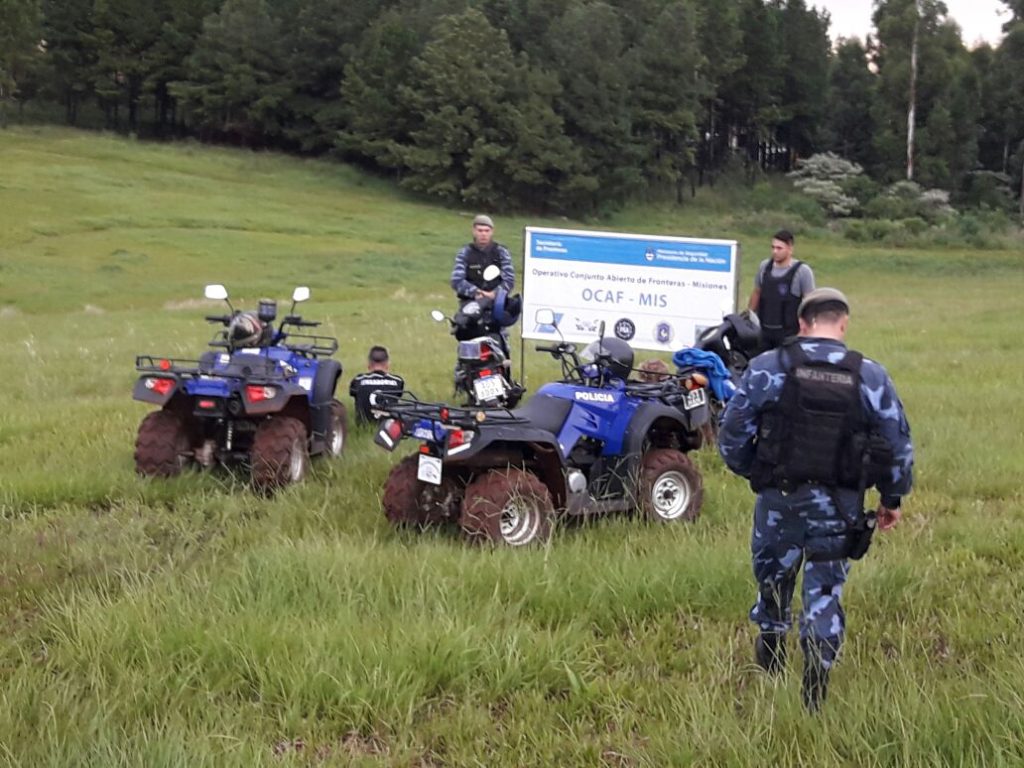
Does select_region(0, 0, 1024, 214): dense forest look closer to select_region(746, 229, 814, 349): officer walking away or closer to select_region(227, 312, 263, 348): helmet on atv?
select_region(746, 229, 814, 349): officer walking away

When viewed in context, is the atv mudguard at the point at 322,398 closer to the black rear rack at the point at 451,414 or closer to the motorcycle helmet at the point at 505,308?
the motorcycle helmet at the point at 505,308

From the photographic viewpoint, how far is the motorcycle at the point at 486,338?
29.1ft

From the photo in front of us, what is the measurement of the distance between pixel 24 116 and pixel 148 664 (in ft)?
271

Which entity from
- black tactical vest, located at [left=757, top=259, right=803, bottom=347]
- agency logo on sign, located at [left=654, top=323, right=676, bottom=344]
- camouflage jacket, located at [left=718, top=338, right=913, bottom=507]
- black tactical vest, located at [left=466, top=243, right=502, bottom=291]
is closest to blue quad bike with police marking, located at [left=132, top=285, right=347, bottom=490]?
black tactical vest, located at [left=466, top=243, right=502, bottom=291]

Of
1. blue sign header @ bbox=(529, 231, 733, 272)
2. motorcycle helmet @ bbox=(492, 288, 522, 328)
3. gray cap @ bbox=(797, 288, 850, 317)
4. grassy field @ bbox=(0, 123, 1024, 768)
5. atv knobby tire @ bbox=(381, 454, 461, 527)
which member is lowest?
grassy field @ bbox=(0, 123, 1024, 768)

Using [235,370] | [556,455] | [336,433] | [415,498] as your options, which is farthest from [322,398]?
[556,455]

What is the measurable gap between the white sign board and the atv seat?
3.61 m

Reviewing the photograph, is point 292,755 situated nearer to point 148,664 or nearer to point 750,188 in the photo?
point 148,664

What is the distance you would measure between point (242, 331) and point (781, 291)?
4581 millimetres

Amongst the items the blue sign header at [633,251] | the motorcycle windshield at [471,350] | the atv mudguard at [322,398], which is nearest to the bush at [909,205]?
the blue sign header at [633,251]

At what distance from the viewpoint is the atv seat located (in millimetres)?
6723

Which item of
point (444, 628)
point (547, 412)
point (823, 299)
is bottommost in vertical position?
point (444, 628)

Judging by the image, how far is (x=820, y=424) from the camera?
13.4ft

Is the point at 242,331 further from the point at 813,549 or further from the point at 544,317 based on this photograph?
the point at 813,549
